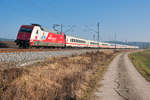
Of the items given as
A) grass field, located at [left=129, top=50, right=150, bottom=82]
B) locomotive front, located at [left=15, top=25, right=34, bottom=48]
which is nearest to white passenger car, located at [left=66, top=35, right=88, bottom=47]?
grass field, located at [left=129, top=50, right=150, bottom=82]

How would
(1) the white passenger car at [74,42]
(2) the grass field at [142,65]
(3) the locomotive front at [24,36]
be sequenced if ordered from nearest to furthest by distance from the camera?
(2) the grass field at [142,65]
(3) the locomotive front at [24,36]
(1) the white passenger car at [74,42]

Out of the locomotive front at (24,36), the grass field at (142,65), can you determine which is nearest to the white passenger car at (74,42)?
the grass field at (142,65)

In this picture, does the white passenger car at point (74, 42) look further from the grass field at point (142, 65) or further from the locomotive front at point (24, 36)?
the locomotive front at point (24, 36)

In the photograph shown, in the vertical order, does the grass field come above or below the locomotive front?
below

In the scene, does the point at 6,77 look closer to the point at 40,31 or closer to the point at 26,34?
the point at 26,34

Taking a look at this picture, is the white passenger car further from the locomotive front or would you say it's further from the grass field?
the locomotive front

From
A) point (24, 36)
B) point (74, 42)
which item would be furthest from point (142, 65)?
point (74, 42)

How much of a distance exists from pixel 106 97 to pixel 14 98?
14.0 feet

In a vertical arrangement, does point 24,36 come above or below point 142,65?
above

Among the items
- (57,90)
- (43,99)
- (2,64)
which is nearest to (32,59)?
(2,64)

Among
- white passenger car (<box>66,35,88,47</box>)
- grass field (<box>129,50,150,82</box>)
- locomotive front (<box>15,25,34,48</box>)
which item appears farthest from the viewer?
white passenger car (<box>66,35,88,47</box>)

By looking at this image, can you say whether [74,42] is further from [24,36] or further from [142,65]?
[24,36]

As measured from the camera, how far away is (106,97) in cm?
842

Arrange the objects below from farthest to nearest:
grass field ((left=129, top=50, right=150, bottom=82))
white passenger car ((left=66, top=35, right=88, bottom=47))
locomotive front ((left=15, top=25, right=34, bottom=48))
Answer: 1. white passenger car ((left=66, top=35, right=88, bottom=47))
2. locomotive front ((left=15, top=25, right=34, bottom=48))
3. grass field ((left=129, top=50, right=150, bottom=82))
